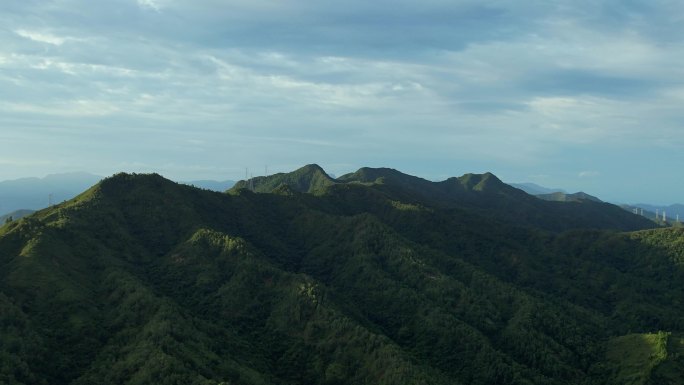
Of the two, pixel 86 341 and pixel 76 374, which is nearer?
pixel 76 374

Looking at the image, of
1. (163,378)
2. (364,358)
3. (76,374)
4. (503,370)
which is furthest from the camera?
(503,370)

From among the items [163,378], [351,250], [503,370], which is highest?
[351,250]

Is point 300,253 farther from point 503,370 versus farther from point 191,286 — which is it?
point 503,370

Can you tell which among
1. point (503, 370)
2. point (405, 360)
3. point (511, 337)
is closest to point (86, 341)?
point (405, 360)

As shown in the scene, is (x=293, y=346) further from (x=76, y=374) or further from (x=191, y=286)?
(x=76, y=374)

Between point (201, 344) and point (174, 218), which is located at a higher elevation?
point (174, 218)

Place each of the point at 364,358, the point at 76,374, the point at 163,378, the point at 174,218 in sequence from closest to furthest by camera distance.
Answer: the point at 163,378
the point at 76,374
the point at 364,358
the point at 174,218

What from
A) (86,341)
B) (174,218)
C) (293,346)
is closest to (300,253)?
(174,218)
